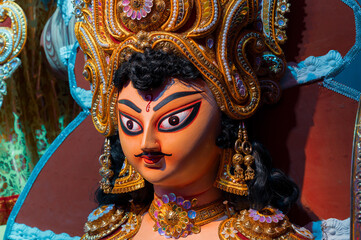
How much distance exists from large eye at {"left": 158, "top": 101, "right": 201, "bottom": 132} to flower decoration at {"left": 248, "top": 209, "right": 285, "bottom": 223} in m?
0.39

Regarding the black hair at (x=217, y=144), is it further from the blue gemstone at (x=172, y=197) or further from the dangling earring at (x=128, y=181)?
the blue gemstone at (x=172, y=197)

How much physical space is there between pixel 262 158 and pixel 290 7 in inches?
24.0

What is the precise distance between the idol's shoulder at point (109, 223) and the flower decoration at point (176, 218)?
0.15m

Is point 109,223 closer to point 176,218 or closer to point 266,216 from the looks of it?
point 176,218

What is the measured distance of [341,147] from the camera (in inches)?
71.4

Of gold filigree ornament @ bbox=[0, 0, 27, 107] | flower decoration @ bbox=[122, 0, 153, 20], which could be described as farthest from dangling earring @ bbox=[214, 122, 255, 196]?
gold filigree ornament @ bbox=[0, 0, 27, 107]

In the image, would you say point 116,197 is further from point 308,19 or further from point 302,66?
point 308,19

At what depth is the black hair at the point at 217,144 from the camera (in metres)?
1.59

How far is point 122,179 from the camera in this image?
5.96 ft

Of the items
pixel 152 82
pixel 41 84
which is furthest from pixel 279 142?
pixel 41 84

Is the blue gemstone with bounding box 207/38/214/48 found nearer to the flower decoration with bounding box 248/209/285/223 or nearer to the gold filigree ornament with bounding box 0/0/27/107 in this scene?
the flower decoration with bounding box 248/209/285/223

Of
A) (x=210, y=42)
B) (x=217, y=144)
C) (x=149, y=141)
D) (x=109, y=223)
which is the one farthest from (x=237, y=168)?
(x=109, y=223)

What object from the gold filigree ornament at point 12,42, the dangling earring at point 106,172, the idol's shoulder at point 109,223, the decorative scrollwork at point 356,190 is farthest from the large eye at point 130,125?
the gold filigree ornament at point 12,42

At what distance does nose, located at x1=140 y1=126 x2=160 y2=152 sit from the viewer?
1.55 m
